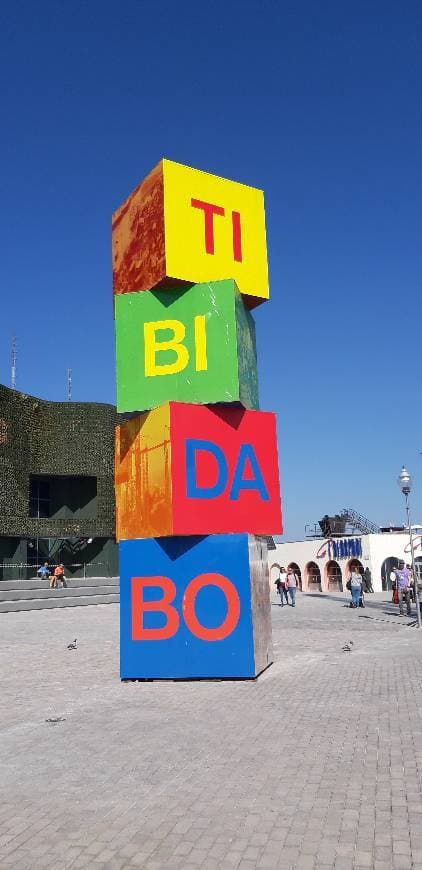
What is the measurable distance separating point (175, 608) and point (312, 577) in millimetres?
36069

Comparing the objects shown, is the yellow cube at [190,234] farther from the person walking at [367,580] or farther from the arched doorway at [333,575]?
the arched doorway at [333,575]

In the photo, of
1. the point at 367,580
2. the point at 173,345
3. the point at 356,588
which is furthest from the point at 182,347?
the point at 367,580

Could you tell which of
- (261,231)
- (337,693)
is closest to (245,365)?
(261,231)

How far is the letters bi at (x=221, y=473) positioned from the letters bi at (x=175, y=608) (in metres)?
1.40

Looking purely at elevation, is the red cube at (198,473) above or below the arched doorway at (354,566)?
above

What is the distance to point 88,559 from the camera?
42.4 metres

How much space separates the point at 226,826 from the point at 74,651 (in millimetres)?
10915

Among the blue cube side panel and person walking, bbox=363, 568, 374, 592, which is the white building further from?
the blue cube side panel

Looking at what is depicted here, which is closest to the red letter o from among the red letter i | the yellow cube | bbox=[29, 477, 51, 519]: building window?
the yellow cube

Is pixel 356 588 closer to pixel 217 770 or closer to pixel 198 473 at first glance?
pixel 198 473

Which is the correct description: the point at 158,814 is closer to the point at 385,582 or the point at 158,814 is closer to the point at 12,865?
the point at 12,865

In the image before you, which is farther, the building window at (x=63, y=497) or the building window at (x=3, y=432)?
the building window at (x=63, y=497)

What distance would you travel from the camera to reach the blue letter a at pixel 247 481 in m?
11.6

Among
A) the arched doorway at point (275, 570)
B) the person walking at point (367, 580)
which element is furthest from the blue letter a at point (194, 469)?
the arched doorway at point (275, 570)
